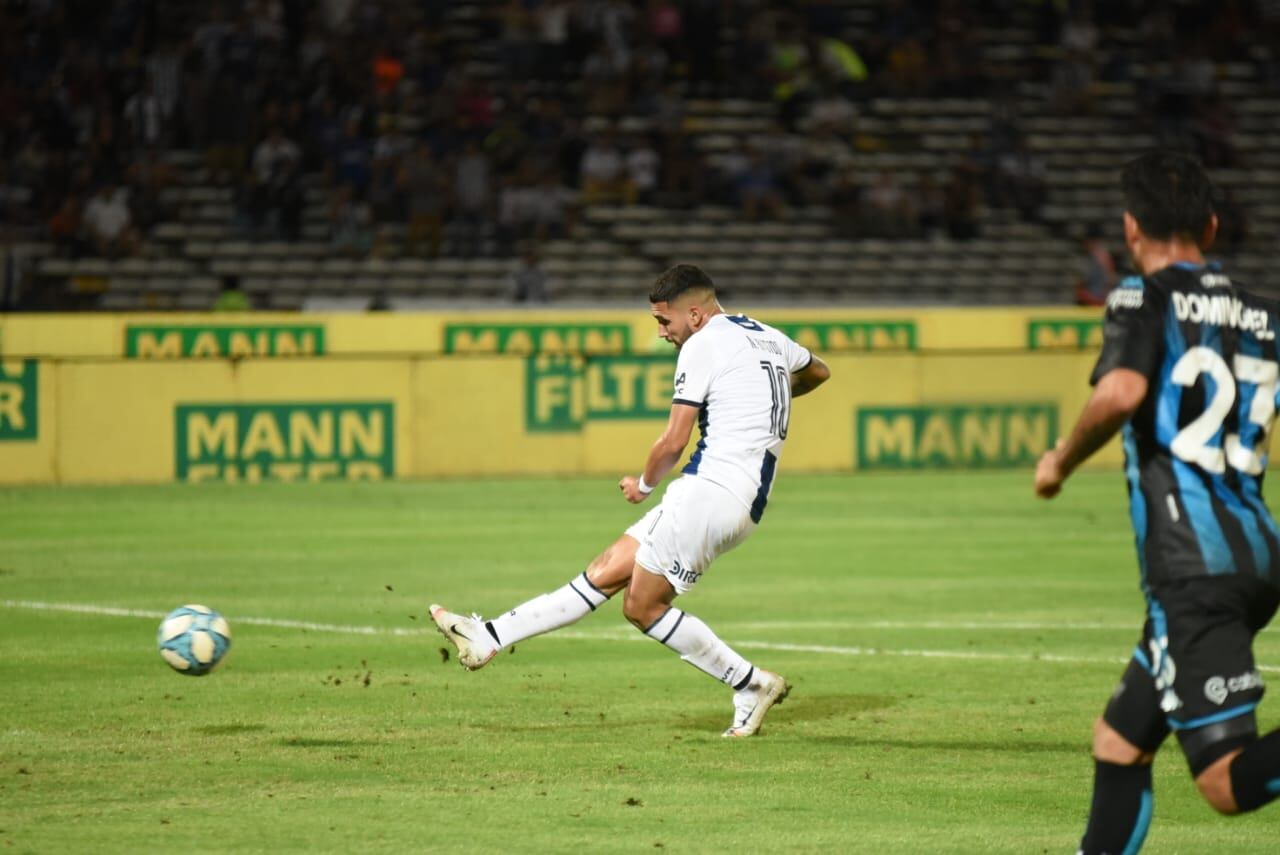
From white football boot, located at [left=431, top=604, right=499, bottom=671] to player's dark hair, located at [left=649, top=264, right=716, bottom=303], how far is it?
5.60 feet

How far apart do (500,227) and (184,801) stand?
21.8m

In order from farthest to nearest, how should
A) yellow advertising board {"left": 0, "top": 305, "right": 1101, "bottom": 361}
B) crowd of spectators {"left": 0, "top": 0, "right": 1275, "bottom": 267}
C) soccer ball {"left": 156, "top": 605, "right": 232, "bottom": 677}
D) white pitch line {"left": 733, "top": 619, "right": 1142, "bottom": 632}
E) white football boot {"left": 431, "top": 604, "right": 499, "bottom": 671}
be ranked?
1. crowd of spectators {"left": 0, "top": 0, "right": 1275, "bottom": 267}
2. yellow advertising board {"left": 0, "top": 305, "right": 1101, "bottom": 361}
3. white pitch line {"left": 733, "top": 619, "right": 1142, "bottom": 632}
4. soccer ball {"left": 156, "top": 605, "right": 232, "bottom": 677}
5. white football boot {"left": 431, "top": 604, "right": 499, "bottom": 671}

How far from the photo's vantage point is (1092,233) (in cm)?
3169

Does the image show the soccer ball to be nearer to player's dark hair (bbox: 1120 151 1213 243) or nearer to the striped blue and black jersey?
the striped blue and black jersey

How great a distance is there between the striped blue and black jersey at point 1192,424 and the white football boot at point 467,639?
4.08 m

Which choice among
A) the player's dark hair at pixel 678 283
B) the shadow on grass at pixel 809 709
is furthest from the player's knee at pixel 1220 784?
the player's dark hair at pixel 678 283

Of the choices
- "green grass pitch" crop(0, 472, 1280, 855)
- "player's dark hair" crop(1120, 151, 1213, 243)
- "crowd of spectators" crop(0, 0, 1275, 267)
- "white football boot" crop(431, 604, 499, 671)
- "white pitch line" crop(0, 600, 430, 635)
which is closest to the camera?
"player's dark hair" crop(1120, 151, 1213, 243)

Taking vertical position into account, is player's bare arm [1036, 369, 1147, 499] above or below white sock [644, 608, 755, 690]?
above

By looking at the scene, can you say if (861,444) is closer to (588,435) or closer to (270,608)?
(588,435)

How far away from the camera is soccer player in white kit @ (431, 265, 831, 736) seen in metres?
8.85

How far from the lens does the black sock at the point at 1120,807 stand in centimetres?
558

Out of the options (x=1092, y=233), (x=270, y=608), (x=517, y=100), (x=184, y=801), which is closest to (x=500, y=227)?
(x=517, y=100)

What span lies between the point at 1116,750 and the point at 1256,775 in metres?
0.41

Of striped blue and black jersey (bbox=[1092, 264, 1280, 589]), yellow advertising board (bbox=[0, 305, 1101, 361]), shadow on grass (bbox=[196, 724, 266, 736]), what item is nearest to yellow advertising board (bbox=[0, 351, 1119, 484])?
yellow advertising board (bbox=[0, 305, 1101, 361])
